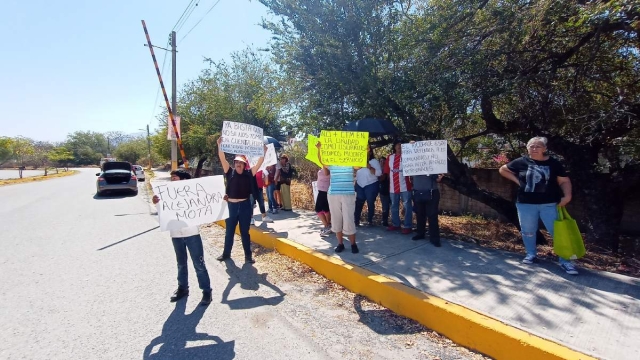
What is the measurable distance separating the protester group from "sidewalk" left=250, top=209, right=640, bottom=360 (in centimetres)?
30

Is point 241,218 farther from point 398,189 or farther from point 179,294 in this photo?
point 398,189

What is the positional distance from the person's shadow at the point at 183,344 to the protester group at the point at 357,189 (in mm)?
477

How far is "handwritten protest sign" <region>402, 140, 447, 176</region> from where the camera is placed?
17.6 ft

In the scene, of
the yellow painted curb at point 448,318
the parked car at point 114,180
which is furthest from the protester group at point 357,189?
the parked car at point 114,180

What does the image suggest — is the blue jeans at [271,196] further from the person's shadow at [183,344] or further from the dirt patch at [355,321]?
the person's shadow at [183,344]

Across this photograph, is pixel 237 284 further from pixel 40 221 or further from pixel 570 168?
pixel 40 221

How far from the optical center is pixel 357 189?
23.1 ft

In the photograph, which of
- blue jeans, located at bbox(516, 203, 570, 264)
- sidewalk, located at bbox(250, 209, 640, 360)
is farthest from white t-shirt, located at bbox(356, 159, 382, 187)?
blue jeans, located at bbox(516, 203, 570, 264)

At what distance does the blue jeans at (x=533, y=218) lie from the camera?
4250mm

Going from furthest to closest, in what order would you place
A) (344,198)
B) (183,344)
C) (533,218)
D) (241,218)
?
(241,218)
(344,198)
(533,218)
(183,344)

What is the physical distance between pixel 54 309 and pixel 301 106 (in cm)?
630

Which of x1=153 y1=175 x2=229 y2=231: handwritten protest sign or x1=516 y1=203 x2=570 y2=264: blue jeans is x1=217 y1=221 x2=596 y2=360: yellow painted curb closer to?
x1=153 y1=175 x2=229 y2=231: handwritten protest sign

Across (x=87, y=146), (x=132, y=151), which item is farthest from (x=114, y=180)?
(x=87, y=146)

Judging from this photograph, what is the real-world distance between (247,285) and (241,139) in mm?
2533
